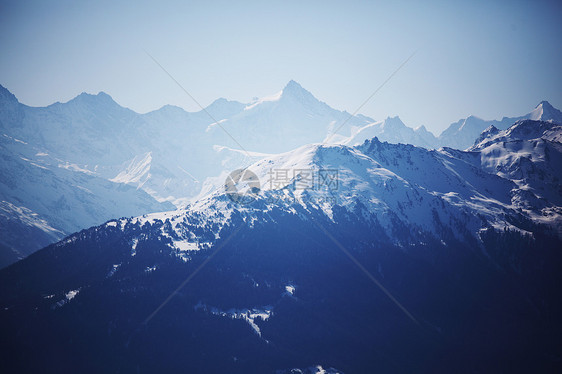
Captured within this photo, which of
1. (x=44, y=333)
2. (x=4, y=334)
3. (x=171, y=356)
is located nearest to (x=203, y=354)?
(x=171, y=356)

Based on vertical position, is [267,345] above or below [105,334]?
above

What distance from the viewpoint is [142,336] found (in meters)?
199

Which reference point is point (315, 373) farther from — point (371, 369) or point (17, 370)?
point (17, 370)

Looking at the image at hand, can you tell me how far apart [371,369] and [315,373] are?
3226 centimetres

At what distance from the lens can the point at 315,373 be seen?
7495 inches

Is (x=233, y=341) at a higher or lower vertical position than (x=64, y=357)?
higher

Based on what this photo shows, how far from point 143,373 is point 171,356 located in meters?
15.0

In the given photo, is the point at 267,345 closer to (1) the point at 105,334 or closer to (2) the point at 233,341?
(2) the point at 233,341

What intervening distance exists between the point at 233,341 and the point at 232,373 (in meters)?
17.0

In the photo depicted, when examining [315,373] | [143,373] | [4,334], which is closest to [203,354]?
[143,373]

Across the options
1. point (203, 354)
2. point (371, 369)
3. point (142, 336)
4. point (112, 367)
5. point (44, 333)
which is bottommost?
point (44, 333)

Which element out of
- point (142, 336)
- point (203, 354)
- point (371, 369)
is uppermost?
point (371, 369)

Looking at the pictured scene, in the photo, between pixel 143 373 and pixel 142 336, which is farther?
pixel 142 336

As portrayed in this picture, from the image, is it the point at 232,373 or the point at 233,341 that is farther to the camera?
the point at 233,341
